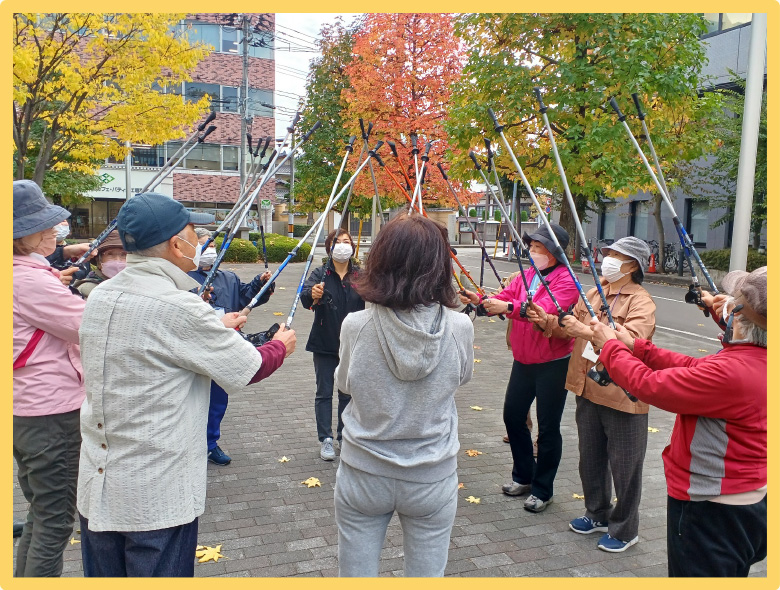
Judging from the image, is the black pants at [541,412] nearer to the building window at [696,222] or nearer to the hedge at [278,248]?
the hedge at [278,248]

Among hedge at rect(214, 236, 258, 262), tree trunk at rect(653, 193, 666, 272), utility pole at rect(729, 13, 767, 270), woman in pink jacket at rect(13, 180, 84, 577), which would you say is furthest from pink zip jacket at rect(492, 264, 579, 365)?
tree trunk at rect(653, 193, 666, 272)

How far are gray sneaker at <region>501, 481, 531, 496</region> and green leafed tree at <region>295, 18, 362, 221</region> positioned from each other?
17881mm

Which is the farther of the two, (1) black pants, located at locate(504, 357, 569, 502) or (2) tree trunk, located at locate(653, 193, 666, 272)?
(2) tree trunk, located at locate(653, 193, 666, 272)

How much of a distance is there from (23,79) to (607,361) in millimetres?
10358

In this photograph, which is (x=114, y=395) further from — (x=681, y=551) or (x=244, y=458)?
(x=244, y=458)

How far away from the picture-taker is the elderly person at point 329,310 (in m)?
5.23

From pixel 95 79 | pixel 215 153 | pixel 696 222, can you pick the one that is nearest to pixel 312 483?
pixel 95 79

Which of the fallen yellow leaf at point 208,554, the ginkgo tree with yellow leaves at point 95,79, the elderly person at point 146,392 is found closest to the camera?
the elderly person at point 146,392

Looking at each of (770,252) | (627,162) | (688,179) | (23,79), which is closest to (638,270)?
(770,252)

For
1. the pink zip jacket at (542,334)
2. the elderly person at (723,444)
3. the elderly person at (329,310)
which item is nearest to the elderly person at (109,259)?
the elderly person at (329,310)

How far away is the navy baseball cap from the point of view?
7.63 ft

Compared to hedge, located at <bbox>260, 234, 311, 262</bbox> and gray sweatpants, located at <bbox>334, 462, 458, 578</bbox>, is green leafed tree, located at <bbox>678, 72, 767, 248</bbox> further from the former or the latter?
gray sweatpants, located at <bbox>334, 462, 458, 578</bbox>

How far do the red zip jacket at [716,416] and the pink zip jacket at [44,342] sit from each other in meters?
2.55

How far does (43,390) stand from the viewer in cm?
301
